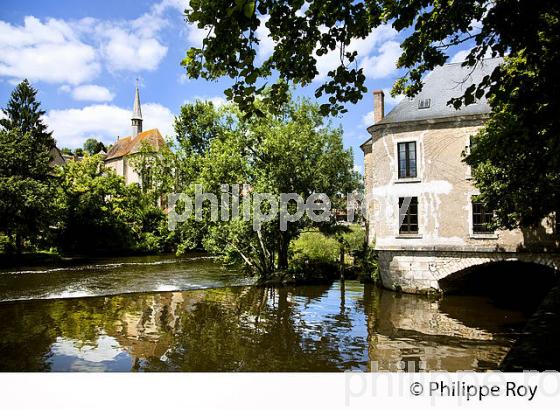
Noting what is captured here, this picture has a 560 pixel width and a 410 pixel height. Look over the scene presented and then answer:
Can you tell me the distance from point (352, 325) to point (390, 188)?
7.81 meters

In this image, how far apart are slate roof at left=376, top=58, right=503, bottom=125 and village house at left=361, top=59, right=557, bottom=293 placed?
0.04 m

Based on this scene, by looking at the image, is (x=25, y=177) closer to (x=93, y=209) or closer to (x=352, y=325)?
(x=93, y=209)

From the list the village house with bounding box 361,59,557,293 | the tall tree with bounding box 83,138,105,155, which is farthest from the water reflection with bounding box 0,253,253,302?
the tall tree with bounding box 83,138,105,155

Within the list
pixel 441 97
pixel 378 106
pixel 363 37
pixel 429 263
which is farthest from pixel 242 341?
pixel 378 106

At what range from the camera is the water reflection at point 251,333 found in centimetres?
905

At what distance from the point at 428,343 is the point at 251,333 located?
16.2ft

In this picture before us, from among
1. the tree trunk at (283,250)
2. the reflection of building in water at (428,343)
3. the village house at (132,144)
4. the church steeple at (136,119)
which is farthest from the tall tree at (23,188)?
the church steeple at (136,119)

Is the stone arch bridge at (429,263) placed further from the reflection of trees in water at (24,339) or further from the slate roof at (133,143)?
the slate roof at (133,143)

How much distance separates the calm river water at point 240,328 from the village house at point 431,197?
1569 millimetres

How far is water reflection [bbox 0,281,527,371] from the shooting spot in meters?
9.05

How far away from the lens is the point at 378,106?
66.2 ft

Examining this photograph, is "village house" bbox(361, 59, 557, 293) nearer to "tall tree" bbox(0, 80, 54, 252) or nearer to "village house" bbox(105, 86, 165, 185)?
"tall tree" bbox(0, 80, 54, 252)

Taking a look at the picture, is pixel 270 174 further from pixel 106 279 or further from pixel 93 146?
pixel 93 146
